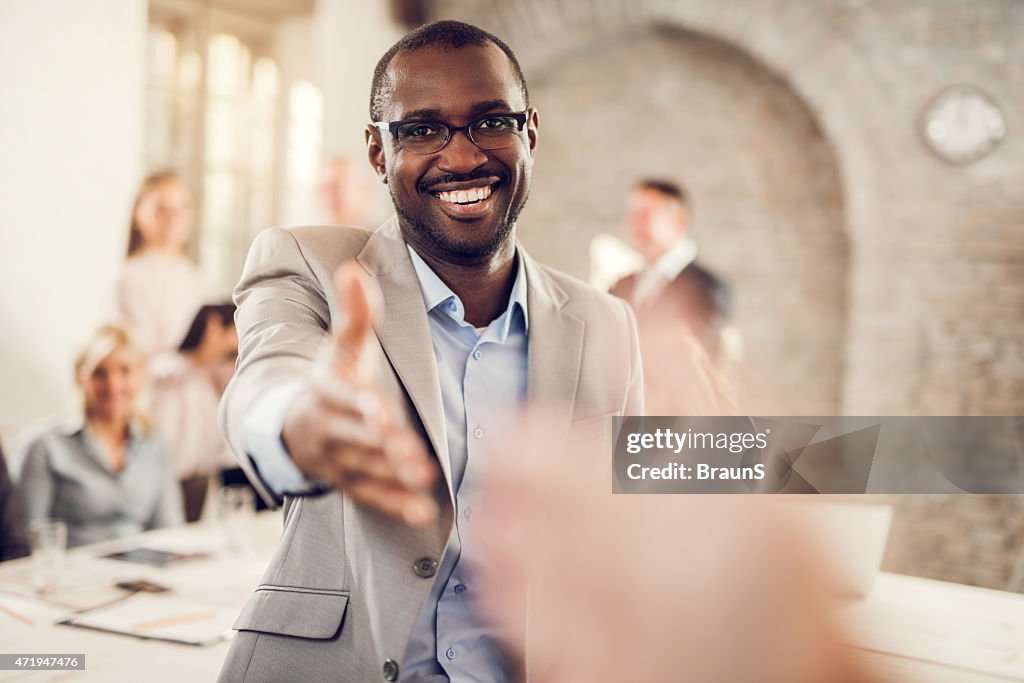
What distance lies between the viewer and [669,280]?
3900 millimetres

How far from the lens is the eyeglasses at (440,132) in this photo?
1.27 metres

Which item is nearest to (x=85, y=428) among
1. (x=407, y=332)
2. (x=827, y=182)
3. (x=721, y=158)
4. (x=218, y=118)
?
(x=407, y=332)

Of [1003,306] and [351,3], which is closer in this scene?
[1003,306]

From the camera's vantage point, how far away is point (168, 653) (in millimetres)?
1417

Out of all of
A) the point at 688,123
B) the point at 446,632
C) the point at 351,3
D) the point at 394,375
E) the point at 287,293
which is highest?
the point at 351,3

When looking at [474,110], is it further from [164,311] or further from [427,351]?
[164,311]

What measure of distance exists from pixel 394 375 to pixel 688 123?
3707mm

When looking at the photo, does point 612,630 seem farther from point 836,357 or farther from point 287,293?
point 836,357

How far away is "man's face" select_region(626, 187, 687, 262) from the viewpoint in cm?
398

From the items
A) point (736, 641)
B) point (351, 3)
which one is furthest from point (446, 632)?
point (351, 3)

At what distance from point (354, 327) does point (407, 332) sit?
50 centimetres

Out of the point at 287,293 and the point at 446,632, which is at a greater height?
the point at 287,293

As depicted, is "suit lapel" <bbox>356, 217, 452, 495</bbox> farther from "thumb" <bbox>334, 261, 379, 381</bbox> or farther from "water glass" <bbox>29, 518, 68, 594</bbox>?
"water glass" <bbox>29, 518, 68, 594</bbox>

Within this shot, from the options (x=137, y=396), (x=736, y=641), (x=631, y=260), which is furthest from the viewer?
(x=631, y=260)
